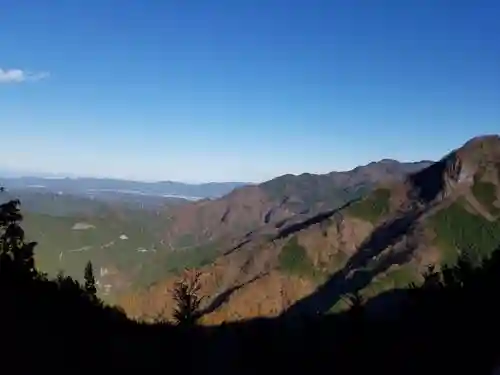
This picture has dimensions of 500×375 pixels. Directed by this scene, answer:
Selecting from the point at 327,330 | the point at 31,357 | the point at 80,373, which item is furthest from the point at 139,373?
the point at 327,330

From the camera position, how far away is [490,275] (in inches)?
754

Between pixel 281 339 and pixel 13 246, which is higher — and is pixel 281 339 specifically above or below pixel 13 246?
below

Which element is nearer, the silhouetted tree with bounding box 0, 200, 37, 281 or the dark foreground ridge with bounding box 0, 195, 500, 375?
the dark foreground ridge with bounding box 0, 195, 500, 375

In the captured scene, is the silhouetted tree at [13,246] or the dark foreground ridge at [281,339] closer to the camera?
the dark foreground ridge at [281,339]

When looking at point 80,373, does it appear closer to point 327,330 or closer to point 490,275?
point 327,330

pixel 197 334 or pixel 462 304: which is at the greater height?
pixel 462 304

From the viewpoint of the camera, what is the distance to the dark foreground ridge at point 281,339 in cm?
1423

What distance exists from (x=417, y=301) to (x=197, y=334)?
26.5 ft

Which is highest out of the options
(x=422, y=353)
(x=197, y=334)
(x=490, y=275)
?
(x=490, y=275)

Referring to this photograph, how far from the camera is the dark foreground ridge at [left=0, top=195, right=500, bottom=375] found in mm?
14234

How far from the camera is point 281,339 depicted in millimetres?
18281

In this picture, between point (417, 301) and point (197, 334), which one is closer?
point (417, 301)

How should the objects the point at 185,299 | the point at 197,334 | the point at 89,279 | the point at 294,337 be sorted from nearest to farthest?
the point at 294,337 < the point at 197,334 < the point at 185,299 < the point at 89,279

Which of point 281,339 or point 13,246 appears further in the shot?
point 13,246
